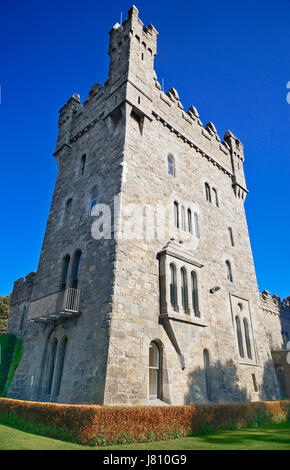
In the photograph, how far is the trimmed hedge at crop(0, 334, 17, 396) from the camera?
18.0m

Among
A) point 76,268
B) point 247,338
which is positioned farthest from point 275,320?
point 76,268

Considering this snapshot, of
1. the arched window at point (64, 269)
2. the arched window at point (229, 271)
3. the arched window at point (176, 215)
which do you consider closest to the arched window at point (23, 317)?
the arched window at point (64, 269)

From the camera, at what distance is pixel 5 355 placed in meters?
19.0

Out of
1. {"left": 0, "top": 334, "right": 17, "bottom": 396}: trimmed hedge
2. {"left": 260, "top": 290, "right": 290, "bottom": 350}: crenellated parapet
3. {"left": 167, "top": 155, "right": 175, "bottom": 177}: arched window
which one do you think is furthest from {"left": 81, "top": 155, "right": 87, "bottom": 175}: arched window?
{"left": 260, "top": 290, "right": 290, "bottom": 350}: crenellated parapet

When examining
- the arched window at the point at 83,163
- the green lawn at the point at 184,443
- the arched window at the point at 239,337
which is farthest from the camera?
the arched window at the point at 83,163

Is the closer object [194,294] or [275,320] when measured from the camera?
[194,294]

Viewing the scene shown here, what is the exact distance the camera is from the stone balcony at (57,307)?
41.7ft

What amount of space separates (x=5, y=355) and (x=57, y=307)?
8.86 meters

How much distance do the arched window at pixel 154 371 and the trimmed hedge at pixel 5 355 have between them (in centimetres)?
1098

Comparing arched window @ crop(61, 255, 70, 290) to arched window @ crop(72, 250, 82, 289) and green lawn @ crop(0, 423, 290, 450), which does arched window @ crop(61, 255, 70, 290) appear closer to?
arched window @ crop(72, 250, 82, 289)

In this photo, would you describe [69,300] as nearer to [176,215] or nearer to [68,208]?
[68,208]

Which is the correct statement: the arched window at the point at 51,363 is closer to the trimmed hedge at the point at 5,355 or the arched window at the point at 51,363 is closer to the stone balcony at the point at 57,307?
the stone balcony at the point at 57,307

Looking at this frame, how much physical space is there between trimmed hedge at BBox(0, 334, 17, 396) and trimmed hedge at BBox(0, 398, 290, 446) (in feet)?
24.8
